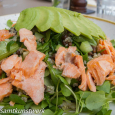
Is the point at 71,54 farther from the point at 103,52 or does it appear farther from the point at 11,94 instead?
the point at 11,94

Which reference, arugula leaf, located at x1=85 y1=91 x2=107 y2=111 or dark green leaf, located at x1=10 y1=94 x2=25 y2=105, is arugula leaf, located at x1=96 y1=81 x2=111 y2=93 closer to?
arugula leaf, located at x1=85 y1=91 x2=107 y2=111

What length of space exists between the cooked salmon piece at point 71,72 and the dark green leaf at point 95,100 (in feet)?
0.74

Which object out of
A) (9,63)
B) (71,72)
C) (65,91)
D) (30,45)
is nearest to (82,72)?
(71,72)

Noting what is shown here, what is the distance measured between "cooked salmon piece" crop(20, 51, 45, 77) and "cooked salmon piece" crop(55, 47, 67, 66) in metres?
0.14

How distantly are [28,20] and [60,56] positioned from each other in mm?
534

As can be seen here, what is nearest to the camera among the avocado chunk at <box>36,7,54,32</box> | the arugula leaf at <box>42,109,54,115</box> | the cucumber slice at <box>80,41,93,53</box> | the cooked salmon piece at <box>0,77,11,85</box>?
the arugula leaf at <box>42,109,54,115</box>

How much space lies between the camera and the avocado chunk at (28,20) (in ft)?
4.73

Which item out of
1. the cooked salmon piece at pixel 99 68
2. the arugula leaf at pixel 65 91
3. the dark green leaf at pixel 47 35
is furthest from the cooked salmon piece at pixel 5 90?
the cooked salmon piece at pixel 99 68

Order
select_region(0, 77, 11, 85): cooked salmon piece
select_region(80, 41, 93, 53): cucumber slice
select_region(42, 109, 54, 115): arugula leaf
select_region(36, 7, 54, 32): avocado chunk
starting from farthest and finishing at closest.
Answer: select_region(80, 41, 93, 53): cucumber slice
select_region(36, 7, 54, 32): avocado chunk
select_region(0, 77, 11, 85): cooked salmon piece
select_region(42, 109, 54, 115): arugula leaf

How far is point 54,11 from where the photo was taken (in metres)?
1.65

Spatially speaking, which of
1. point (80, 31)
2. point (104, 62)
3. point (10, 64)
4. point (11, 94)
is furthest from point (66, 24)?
point (11, 94)

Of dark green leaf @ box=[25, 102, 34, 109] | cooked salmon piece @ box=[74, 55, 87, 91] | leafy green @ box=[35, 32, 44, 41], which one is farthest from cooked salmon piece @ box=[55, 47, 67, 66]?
dark green leaf @ box=[25, 102, 34, 109]

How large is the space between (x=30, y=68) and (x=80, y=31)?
0.68 metres

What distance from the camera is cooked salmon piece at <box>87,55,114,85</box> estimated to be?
4.52 ft
